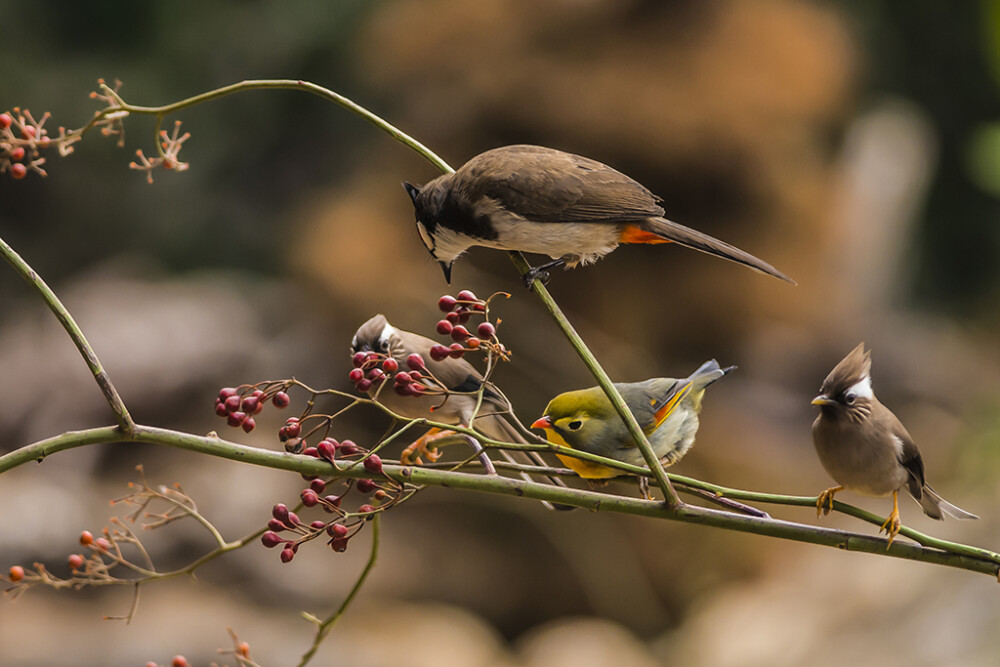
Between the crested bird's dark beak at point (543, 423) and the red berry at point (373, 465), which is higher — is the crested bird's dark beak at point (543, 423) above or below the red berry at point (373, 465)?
below

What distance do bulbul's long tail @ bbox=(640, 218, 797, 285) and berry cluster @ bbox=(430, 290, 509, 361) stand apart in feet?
1.21

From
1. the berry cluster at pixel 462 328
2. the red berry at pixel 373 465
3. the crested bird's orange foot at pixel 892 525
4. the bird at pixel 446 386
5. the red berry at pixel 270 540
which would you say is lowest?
the bird at pixel 446 386

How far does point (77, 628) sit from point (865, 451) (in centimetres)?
427

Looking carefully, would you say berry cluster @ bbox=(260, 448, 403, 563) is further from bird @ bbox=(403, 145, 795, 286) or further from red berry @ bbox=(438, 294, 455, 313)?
bird @ bbox=(403, 145, 795, 286)

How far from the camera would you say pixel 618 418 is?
4.76ft

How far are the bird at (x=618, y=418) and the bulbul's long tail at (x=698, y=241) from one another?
169 millimetres

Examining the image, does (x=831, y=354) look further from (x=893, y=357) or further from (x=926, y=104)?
(x=926, y=104)

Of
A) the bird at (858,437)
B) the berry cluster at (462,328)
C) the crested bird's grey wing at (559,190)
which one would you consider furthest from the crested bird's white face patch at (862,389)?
the berry cluster at (462,328)

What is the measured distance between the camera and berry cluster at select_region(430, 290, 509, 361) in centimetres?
111

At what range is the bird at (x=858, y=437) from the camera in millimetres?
1272

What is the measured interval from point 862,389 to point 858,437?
2.8 inches

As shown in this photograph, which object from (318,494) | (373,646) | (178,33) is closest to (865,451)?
(318,494)

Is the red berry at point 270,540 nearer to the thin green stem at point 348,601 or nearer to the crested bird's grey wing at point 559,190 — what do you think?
the thin green stem at point 348,601

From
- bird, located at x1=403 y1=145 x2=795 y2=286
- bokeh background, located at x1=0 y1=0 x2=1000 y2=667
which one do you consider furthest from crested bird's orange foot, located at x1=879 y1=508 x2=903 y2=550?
bokeh background, located at x1=0 y1=0 x2=1000 y2=667
